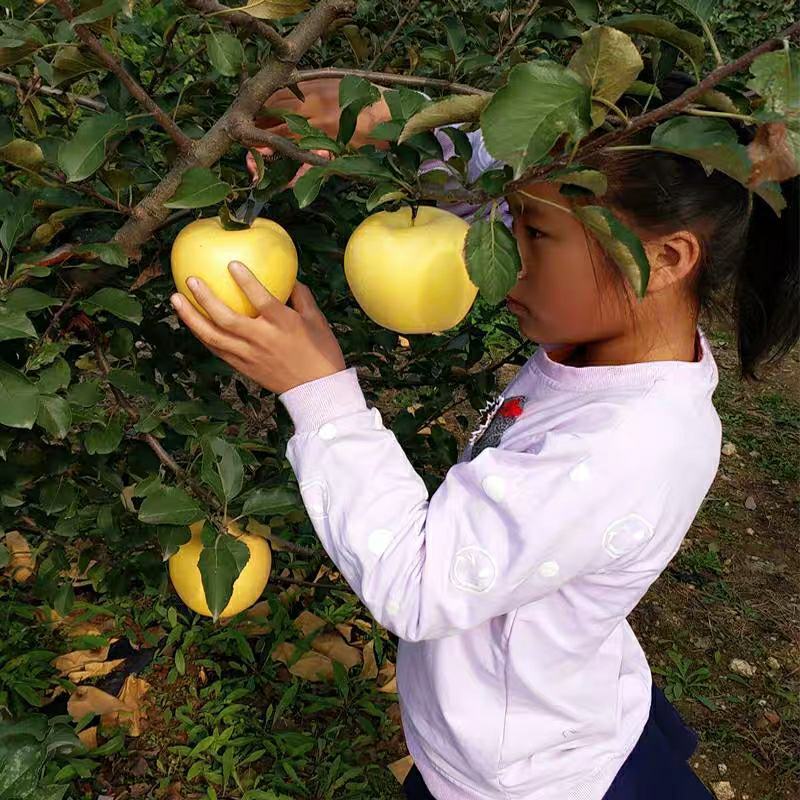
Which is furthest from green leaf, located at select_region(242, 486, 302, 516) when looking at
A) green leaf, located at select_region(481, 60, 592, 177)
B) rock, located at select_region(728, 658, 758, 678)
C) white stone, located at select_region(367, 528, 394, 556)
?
rock, located at select_region(728, 658, 758, 678)

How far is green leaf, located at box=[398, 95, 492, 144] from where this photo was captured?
669 mm

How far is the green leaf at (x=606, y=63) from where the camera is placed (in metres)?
0.61

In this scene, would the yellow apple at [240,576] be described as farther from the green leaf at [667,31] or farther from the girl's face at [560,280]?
the green leaf at [667,31]

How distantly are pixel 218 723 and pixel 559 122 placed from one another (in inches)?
68.1

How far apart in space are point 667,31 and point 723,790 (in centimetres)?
193

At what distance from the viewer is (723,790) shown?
204cm

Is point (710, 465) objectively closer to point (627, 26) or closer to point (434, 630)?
point (434, 630)

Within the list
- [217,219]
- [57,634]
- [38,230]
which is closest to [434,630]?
[217,219]

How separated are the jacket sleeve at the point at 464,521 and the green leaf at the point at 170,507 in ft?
0.44

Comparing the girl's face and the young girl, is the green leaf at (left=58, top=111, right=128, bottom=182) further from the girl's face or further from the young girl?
the girl's face

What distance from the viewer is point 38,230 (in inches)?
36.4

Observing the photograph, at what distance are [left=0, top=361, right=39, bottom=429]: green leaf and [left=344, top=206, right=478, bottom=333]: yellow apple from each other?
35cm

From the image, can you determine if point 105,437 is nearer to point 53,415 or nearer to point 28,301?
point 53,415

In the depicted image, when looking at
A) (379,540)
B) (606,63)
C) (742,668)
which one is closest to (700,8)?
(606,63)
